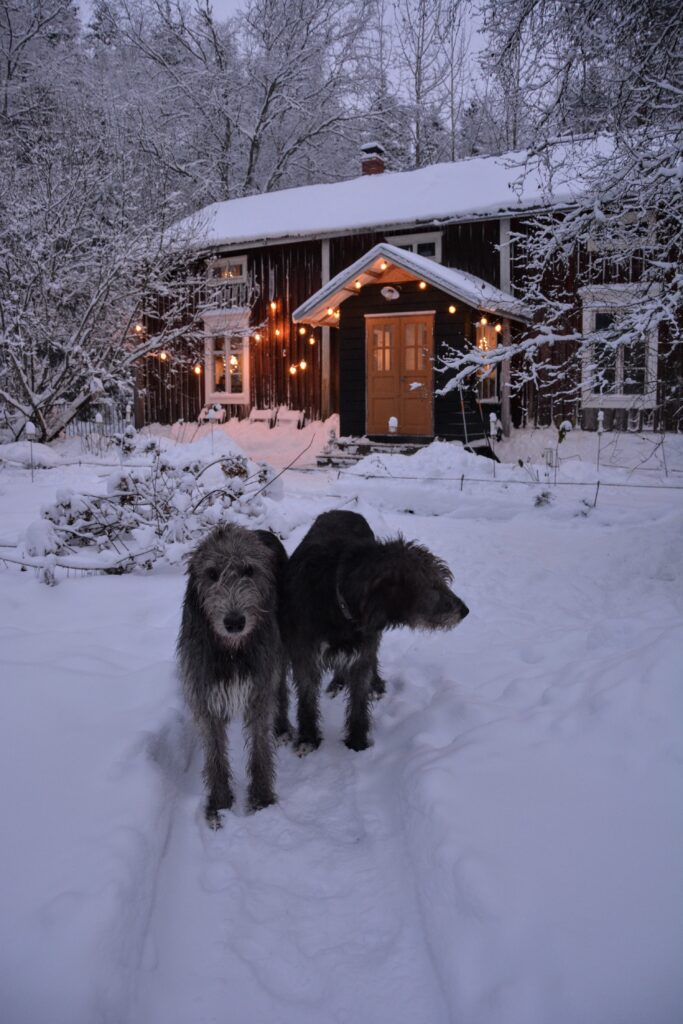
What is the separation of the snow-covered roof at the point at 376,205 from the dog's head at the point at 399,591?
→ 14.3m

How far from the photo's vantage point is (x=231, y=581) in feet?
9.56

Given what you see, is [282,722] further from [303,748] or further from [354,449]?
[354,449]

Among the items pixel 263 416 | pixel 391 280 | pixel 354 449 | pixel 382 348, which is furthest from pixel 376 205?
pixel 354 449

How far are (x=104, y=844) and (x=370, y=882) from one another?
108 cm

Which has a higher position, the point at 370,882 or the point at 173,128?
the point at 173,128

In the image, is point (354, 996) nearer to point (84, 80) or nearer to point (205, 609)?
point (205, 609)

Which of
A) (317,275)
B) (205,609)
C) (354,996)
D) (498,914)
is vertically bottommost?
(354,996)

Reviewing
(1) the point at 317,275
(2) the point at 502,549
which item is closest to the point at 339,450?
(1) the point at 317,275

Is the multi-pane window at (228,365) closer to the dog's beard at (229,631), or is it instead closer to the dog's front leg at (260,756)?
the dog's front leg at (260,756)

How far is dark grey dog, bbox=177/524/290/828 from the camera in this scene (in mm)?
2914

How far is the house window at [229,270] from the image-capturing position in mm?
20259

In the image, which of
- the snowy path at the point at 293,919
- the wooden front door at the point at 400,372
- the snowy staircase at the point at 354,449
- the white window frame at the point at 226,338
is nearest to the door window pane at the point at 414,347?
the wooden front door at the point at 400,372

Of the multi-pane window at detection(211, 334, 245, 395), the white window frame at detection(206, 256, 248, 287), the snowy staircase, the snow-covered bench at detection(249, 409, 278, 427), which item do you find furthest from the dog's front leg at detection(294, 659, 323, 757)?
the white window frame at detection(206, 256, 248, 287)

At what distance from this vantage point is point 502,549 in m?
7.74
